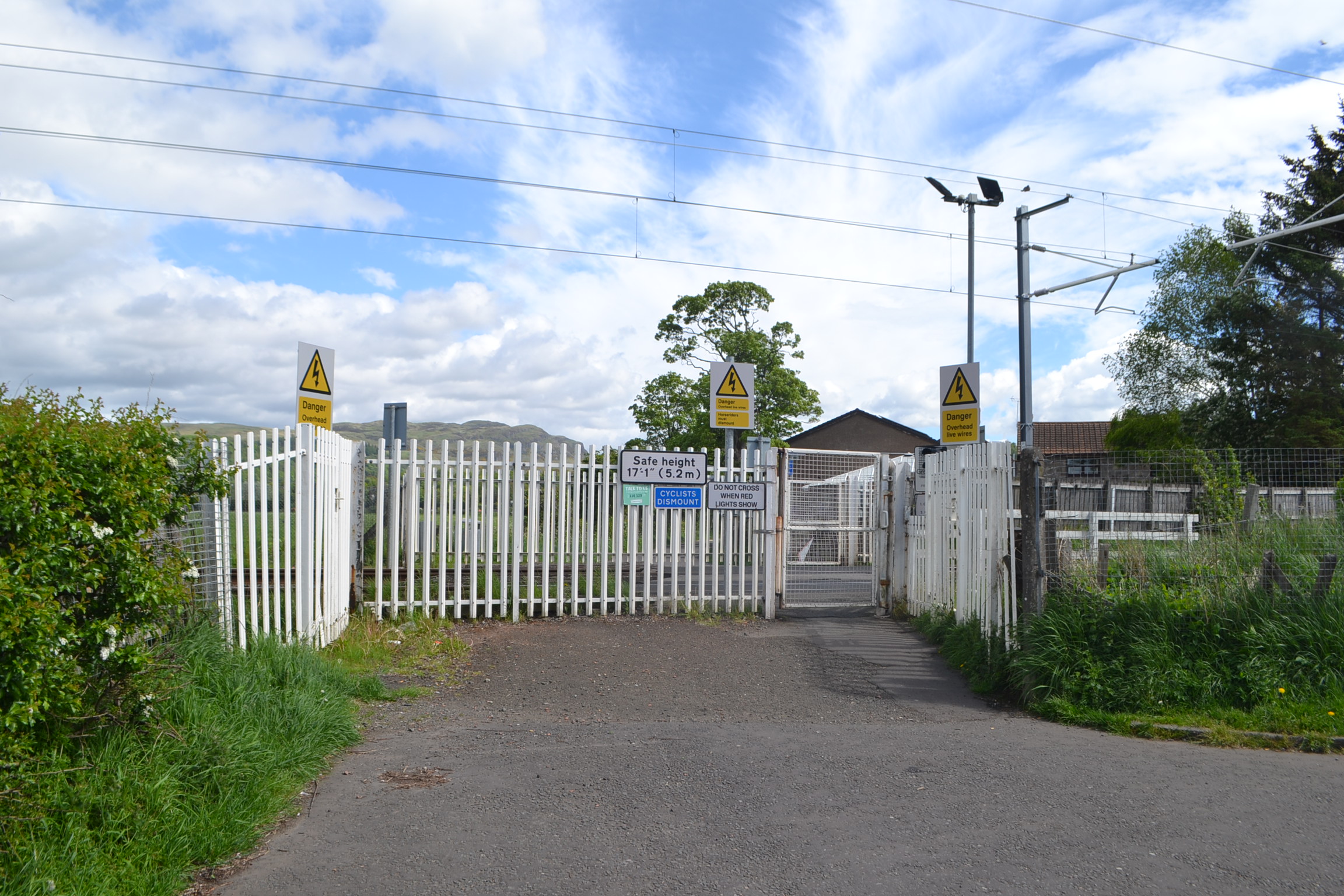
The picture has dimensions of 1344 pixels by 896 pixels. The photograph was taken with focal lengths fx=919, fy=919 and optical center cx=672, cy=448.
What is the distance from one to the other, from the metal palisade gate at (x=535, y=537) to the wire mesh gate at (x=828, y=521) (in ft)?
1.92

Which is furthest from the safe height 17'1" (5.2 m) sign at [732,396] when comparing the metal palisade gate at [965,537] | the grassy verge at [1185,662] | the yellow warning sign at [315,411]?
the grassy verge at [1185,662]

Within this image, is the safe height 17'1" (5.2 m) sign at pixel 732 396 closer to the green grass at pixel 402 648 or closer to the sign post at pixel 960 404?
the sign post at pixel 960 404

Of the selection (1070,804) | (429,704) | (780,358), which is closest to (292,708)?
(429,704)

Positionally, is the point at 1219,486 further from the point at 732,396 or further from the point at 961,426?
the point at 732,396

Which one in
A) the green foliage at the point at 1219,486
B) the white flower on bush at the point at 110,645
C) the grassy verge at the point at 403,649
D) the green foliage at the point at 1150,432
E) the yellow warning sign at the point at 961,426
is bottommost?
the grassy verge at the point at 403,649

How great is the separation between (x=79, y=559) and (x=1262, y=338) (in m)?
42.9

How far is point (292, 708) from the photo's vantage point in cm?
552

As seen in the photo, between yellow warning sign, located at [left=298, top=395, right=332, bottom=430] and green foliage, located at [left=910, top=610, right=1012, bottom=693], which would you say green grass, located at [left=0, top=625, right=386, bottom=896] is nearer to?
yellow warning sign, located at [left=298, top=395, right=332, bottom=430]

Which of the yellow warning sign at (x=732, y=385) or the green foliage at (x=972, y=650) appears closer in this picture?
the green foliage at (x=972, y=650)

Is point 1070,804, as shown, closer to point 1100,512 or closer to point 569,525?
point 569,525

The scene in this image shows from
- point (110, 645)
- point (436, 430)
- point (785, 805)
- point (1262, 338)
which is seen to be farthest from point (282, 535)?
point (436, 430)

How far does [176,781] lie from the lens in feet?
13.8

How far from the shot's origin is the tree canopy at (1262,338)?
113 feet

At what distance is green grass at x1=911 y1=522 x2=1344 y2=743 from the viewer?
6.50 meters
